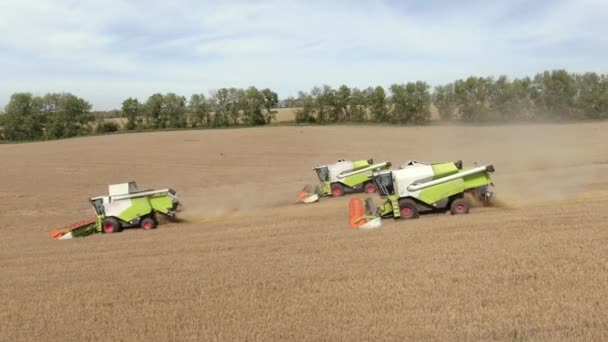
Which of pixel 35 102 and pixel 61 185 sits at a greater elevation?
pixel 35 102

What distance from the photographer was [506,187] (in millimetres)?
21719

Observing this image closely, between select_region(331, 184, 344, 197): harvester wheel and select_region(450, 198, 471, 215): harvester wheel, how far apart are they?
369 inches

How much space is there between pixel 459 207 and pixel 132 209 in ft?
35.2

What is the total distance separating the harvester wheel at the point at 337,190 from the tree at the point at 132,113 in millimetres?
67053

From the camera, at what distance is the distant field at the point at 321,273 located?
770 centimetres

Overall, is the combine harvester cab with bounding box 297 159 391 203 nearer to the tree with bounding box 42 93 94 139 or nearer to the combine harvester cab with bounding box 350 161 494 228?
the combine harvester cab with bounding box 350 161 494 228

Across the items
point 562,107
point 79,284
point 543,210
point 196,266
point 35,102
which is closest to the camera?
point 79,284

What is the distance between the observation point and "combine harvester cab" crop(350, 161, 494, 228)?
53.9ft

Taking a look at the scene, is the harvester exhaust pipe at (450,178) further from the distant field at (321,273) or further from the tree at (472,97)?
the tree at (472,97)

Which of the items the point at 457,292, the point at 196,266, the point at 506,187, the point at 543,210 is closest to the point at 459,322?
the point at 457,292

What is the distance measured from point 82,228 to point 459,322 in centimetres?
1505

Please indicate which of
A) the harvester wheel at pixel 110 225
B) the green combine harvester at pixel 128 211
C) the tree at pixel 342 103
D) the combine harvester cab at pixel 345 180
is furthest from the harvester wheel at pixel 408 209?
the tree at pixel 342 103

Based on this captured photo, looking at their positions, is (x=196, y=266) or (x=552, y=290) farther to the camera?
(x=196, y=266)

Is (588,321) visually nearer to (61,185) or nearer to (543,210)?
(543,210)
